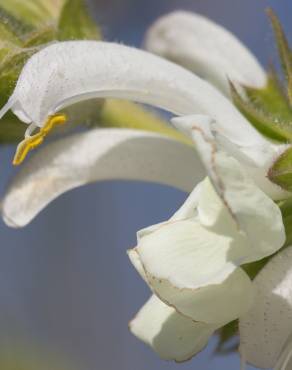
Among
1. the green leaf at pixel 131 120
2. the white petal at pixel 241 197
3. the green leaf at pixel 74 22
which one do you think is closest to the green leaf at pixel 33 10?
the green leaf at pixel 74 22

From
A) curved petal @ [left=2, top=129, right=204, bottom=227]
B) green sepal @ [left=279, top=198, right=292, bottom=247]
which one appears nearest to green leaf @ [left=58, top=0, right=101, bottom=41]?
curved petal @ [left=2, top=129, right=204, bottom=227]

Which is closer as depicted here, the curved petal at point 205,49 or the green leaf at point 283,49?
the green leaf at point 283,49

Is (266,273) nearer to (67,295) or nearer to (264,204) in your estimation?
(264,204)

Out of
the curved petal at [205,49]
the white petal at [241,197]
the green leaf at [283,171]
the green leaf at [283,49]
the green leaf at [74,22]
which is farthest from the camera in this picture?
the curved petal at [205,49]

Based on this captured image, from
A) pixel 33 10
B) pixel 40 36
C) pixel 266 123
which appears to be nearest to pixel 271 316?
pixel 266 123

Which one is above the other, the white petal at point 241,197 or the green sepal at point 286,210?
the white petal at point 241,197

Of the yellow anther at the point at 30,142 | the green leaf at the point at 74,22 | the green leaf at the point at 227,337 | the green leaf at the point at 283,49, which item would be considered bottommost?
the green leaf at the point at 227,337

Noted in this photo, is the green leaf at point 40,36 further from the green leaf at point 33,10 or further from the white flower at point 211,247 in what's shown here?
the white flower at point 211,247
